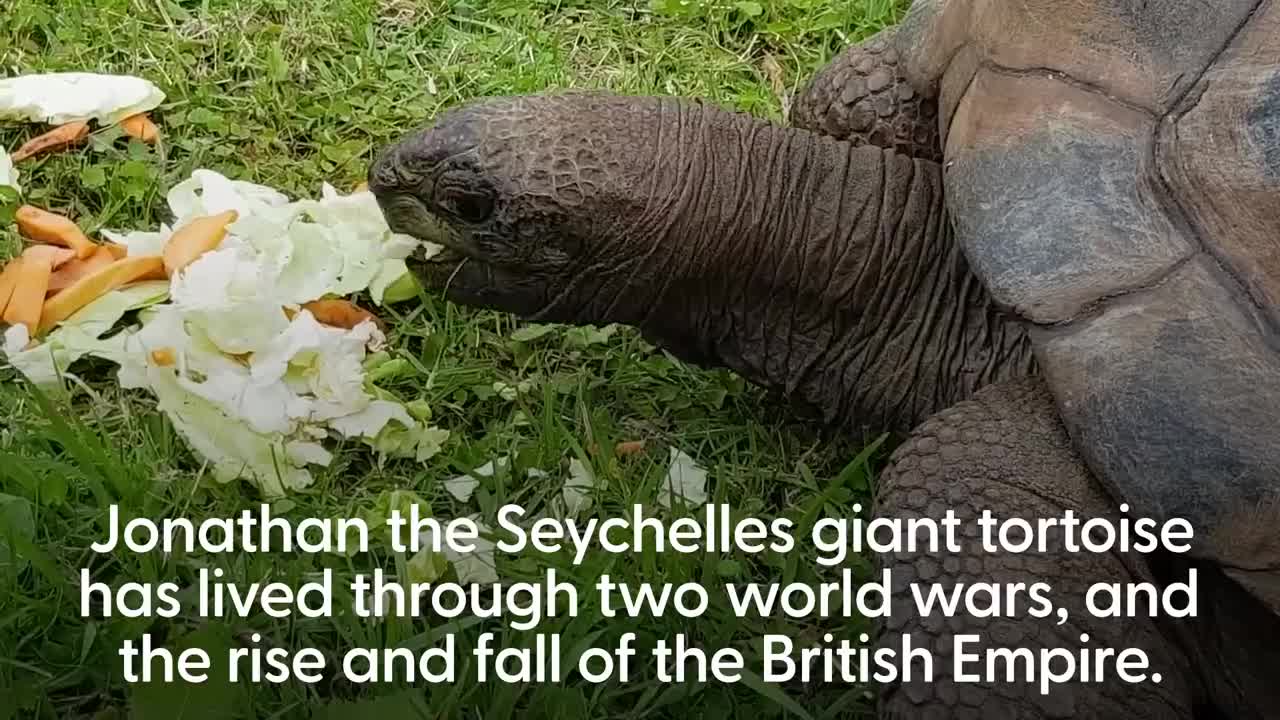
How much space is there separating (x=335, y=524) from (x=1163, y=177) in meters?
1.80

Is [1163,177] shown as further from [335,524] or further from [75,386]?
[75,386]

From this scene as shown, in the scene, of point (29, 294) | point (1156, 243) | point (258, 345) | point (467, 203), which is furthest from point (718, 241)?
point (29, 294)

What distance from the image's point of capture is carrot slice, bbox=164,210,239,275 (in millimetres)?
3676

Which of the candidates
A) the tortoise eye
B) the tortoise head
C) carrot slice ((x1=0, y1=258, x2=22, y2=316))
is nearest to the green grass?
carrot slice ((x1=0, y1=258, x2=22, y2=316))

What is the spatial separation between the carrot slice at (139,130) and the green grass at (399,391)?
4 centimetres

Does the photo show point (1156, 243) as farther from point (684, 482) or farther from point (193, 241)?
point (193, 241)

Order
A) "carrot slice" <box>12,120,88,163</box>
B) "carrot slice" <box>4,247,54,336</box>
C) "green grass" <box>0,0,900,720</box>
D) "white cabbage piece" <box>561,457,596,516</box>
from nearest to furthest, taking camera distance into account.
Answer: "green grass" <box>0,0,900,720</box>
"white cabbage piece" <box>561,457,596,516</box>
"carrot slice" <box>4,247,54,336</box>
"carrot slice" <box>12,120,88,163</box>

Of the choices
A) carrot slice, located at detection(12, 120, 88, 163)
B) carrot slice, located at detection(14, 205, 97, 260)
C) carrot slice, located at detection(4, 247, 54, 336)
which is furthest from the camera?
carrot slice, located at detection(12, 120, 88, 163)

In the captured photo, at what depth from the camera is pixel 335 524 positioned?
3135 millimetres

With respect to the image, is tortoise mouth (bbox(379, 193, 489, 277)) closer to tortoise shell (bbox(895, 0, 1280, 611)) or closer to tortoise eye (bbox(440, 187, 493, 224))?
tortoise eye (bbox(440, 187, 493, 224))

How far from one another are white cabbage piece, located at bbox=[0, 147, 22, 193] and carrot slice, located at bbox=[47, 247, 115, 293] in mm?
340

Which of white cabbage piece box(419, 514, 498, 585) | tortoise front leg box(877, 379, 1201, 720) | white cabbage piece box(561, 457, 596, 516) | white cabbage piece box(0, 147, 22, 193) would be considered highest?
tortoise front leg box(877, 379, 1201, 720)

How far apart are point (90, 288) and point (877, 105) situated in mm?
1962

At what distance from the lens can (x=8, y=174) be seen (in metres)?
3.92
